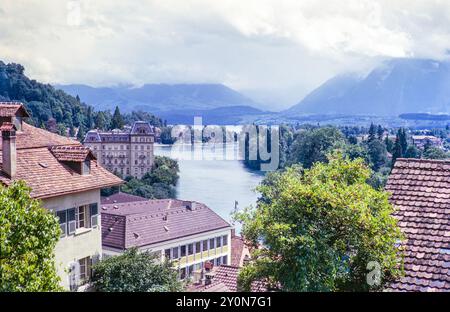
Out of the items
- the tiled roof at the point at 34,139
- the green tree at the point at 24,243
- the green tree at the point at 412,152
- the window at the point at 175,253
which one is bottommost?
the window at the point at 175,253

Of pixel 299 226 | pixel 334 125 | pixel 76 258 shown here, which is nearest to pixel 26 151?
pixel 76 258

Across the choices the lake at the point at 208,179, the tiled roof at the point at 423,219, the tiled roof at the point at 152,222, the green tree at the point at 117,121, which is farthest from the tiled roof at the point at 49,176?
the green tree at the point at 117,121

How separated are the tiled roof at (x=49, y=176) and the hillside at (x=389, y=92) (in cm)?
487

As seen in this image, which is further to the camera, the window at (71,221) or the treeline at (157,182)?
the treeline at (157,182)

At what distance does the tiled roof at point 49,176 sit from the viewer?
641 centimetres

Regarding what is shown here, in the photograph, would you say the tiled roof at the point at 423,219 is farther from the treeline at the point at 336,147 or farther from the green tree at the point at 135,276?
the treeline at the point at 336,147

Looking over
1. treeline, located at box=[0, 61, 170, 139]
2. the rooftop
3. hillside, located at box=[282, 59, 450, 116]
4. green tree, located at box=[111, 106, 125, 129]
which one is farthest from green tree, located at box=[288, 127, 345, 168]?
the rooftop

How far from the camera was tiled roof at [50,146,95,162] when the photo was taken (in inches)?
279

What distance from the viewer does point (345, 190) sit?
4.75 m

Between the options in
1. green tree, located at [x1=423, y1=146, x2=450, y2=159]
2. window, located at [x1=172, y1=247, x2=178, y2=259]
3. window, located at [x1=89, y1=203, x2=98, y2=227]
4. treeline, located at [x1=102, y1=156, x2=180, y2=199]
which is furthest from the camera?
green tree, located at [x1=423, y1=146, x2=450, y2=159]

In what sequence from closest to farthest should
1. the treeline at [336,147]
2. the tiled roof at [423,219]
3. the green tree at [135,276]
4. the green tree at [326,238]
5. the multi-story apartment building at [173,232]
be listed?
the tiled roof at [423,219] < the green tree at [326,238] < the green tree at [135,276] < the multi-story apartment building at [173,232] < the treeline at [336,147]

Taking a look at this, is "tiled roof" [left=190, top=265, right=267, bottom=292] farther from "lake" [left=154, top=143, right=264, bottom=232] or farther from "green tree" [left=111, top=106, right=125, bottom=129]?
"green tree" [left=111, top=106, right=125, bottom=129]
